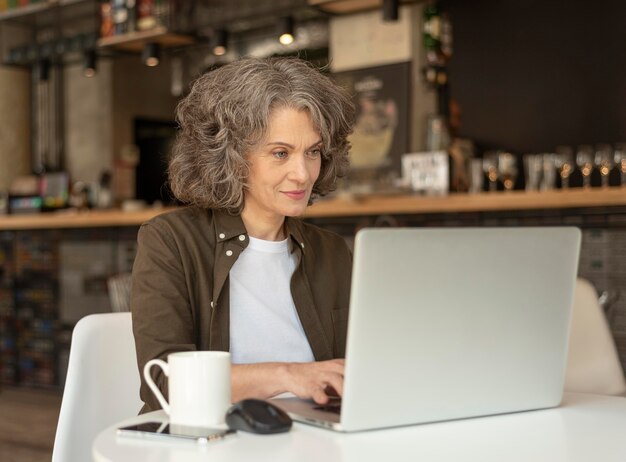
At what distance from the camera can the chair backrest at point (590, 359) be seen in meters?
2.19

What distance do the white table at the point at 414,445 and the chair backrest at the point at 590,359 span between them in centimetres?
89

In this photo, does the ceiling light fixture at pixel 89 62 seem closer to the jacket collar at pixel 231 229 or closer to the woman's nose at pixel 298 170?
the jacket collar at pixel 231 229

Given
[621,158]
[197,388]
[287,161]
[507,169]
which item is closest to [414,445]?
[197,388]

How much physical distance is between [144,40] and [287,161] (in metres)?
4.79

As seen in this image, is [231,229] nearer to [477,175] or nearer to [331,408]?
[331,408]

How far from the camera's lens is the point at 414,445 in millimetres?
1153

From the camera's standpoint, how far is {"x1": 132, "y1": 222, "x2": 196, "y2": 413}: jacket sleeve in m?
1.54

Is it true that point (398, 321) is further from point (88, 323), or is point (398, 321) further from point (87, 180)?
point (87, 180)

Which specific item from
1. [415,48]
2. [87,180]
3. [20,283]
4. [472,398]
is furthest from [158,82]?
[472,398]

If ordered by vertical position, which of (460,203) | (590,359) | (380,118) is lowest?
(590,359)

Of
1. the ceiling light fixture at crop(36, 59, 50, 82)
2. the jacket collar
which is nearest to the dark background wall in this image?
the ceiling light fixture at crop(36, 59, 50, 82)

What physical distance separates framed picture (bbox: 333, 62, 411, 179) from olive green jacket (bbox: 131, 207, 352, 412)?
3.62m

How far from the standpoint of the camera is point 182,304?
1.64 metres

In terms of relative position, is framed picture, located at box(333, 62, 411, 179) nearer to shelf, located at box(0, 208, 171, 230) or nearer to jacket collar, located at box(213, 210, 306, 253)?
shelf, located at box(0, 208, 171, 230)
